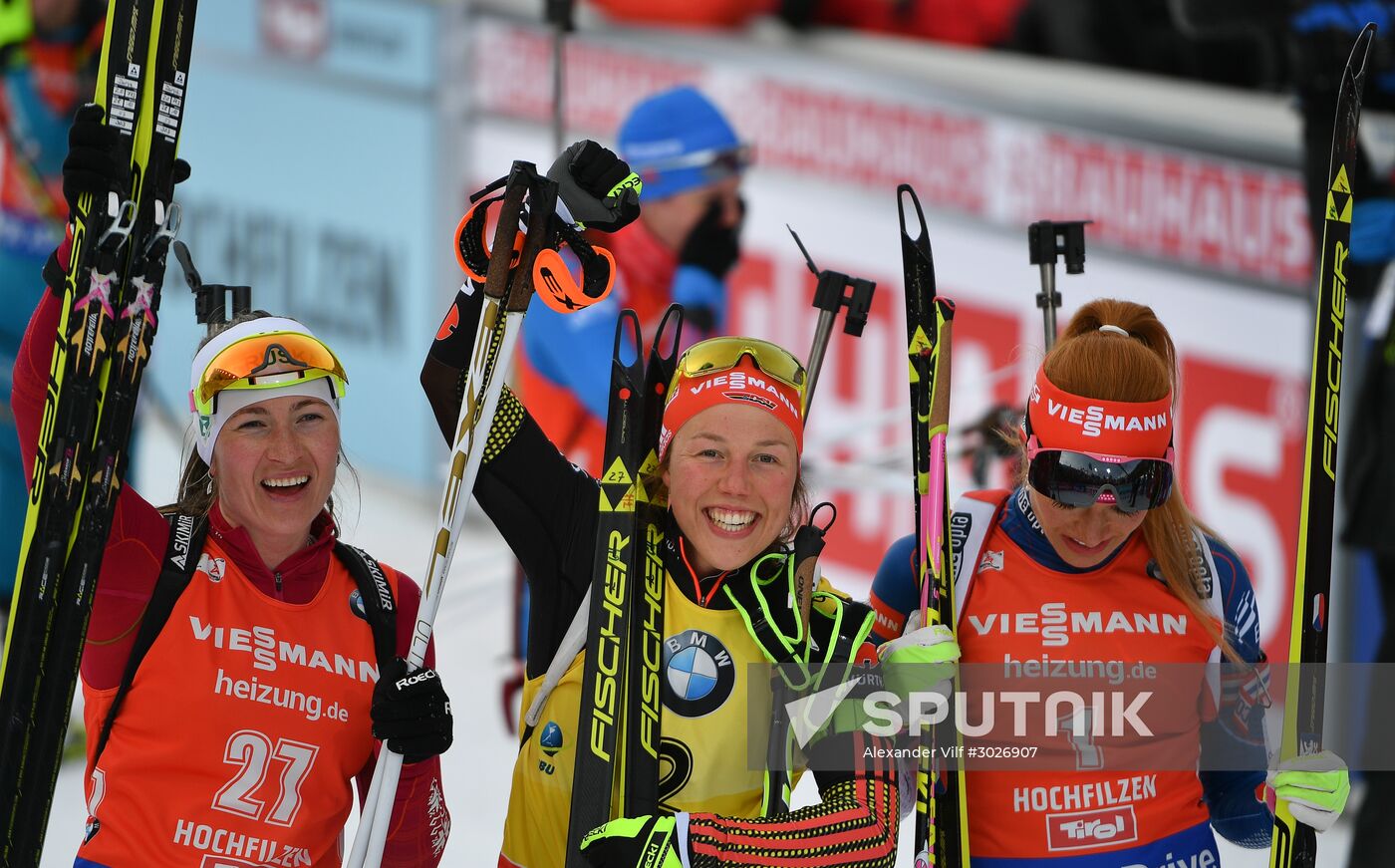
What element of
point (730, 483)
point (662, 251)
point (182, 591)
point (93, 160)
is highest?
point (662, 251)

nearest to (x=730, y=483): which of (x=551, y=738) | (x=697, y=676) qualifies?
(x=697, y=676)

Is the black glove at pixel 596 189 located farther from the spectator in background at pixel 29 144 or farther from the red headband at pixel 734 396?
the spectator in background at pixel 29 144

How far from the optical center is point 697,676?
2848mm

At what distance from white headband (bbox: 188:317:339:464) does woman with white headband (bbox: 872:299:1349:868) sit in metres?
1.07

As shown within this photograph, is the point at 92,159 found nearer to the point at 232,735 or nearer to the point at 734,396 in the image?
the point at 232,735

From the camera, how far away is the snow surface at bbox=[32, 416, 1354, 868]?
17.1 feet

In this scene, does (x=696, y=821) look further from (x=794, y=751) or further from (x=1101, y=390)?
(x=1101, y=390)

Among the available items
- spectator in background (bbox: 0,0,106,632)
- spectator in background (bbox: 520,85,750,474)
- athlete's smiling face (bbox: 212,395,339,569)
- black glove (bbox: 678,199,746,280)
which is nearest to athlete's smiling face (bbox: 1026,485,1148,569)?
athlete's smiling face (bbox: 212,395,339,569)

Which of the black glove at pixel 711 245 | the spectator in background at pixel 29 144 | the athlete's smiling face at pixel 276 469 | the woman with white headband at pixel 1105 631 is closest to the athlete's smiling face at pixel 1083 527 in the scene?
the woman with white headband at pixel 1105 631

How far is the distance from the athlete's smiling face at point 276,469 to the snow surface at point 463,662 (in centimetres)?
62

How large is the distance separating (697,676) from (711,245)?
110 inches

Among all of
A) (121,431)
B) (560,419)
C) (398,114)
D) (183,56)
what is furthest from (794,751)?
(398,114)

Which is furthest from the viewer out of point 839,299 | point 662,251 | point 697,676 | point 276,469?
point 662,251

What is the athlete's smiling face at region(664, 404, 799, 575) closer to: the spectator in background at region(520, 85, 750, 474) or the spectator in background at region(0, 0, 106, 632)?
the spectator in background at region(520, 85, 750, 474)
